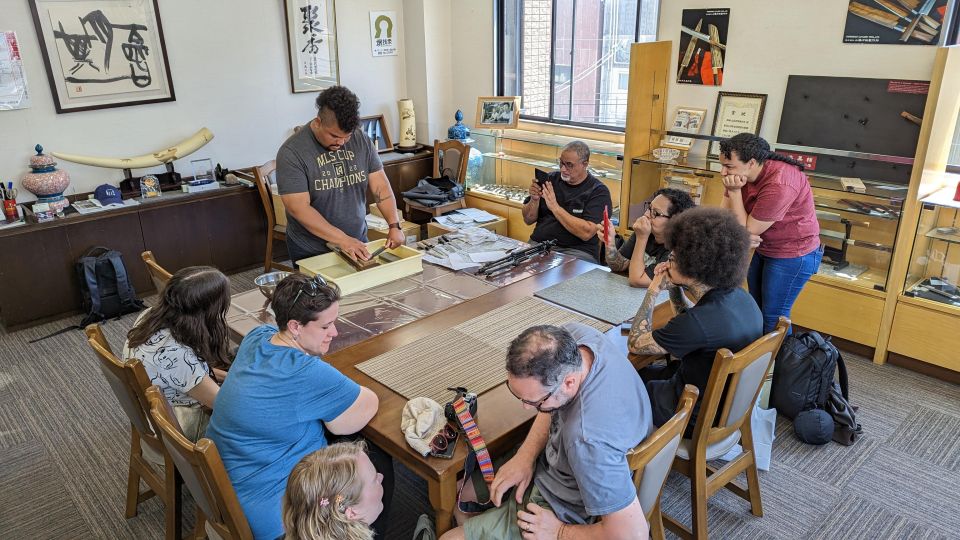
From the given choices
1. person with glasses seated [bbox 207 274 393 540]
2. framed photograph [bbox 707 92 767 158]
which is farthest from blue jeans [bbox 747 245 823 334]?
person with glasses seated [bbox 207 274 393 540]

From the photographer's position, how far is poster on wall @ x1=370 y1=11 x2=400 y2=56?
17.6 feet

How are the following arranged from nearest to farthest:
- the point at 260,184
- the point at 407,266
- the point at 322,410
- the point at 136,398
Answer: the point at 322,410, the point at 136,398, the point at 407,266, the point at 260,184

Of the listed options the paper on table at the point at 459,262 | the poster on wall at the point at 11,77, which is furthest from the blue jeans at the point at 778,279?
the poster on wall at the point at 11,77

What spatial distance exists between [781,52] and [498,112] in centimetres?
219

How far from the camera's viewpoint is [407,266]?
9.20 ft

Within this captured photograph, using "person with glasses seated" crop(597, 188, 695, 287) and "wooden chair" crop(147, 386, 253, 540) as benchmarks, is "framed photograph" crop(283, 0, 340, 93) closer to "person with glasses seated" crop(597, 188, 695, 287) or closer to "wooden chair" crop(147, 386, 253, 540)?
"person with glasses seated" crop(597, 188, 695, 287)

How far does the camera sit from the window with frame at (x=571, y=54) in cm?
451

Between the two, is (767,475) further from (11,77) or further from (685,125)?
(11,77)

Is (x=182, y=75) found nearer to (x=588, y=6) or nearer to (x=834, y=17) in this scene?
(x=588, y=6)

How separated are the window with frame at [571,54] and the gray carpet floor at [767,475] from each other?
8.11 ft

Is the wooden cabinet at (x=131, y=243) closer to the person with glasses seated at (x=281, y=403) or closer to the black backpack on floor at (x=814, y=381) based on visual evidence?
the person with glasses seated at (x=281, y=403)

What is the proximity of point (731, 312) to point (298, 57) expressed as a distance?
4.16 meters

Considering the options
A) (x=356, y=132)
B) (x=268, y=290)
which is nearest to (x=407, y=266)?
(x=268, y=290)

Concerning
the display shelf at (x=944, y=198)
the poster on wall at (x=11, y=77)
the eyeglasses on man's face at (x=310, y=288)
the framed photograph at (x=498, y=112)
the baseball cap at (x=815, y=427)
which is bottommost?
the baseball cap at (x=815, y=427)
